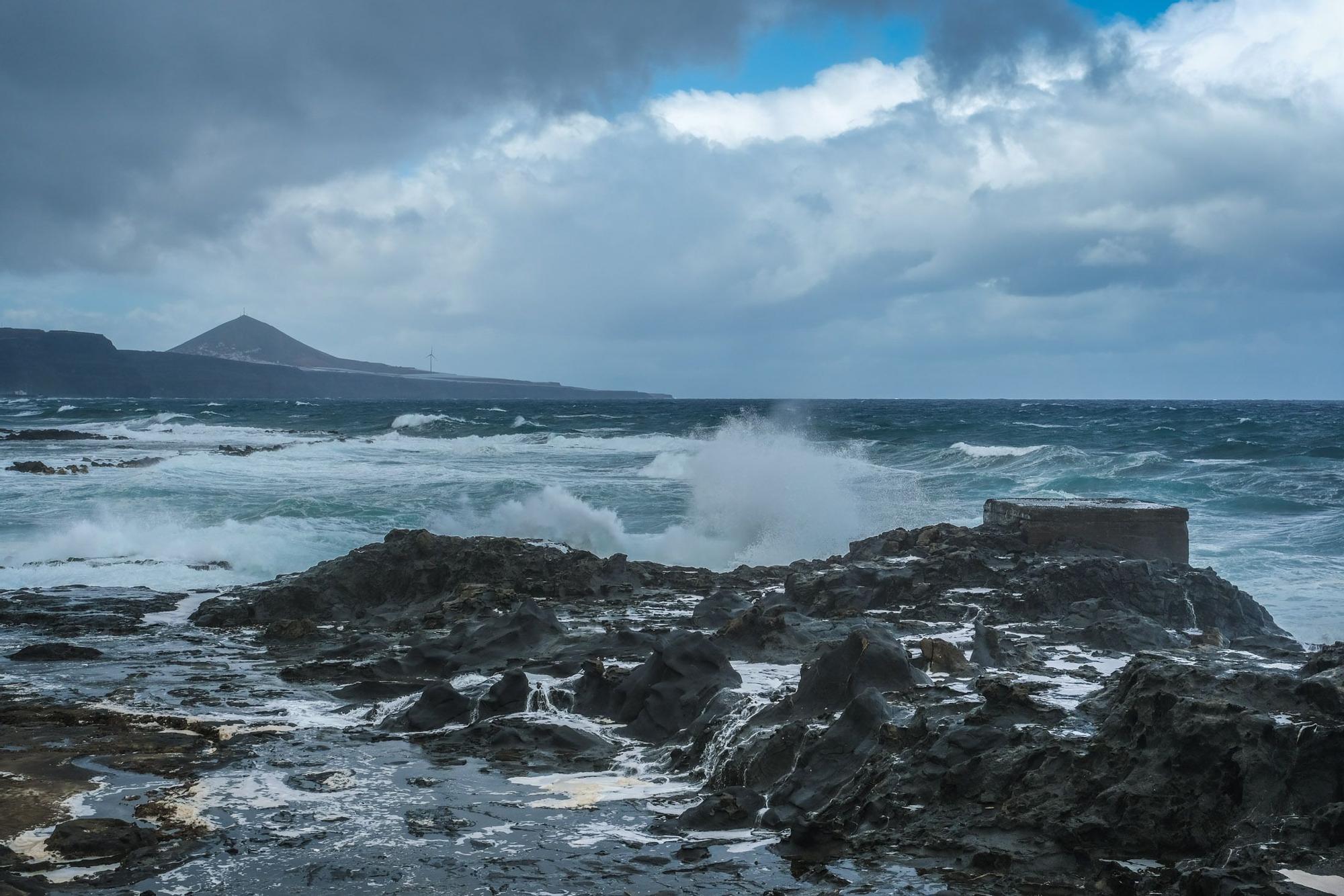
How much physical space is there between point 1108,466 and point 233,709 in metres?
24.3

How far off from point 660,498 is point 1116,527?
503 inches

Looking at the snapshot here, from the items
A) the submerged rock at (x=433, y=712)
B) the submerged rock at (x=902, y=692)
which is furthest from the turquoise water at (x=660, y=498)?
the submerged rock at (x=433, y=712)

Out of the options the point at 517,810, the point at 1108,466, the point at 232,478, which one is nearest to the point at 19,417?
the point at 232,478

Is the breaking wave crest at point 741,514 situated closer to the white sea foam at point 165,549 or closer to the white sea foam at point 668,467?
the white sea foam at point 165,549

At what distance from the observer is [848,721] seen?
5.28 m

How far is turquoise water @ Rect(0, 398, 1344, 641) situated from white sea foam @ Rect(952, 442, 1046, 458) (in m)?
0.20

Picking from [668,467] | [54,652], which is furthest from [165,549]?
[668,467]

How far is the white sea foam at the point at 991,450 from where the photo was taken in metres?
30.4

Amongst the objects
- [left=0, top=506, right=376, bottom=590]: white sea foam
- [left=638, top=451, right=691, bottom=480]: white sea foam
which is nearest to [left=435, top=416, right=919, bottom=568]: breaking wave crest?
[left=0, top=506, right=376, bottom=590]: white sea foam

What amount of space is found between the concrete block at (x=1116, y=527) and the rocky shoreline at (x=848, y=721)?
0.98 feet

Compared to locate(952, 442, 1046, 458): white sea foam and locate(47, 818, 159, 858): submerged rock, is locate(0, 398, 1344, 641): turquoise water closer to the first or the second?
locate(952, 442, 1046, 458): white sea foam

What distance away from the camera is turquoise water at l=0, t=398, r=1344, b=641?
14.4 m

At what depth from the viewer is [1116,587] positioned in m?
8.73

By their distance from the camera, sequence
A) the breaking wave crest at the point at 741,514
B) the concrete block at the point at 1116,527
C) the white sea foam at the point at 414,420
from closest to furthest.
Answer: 1. the concrete block at the point at 1116,527
2. the breaking wave crest at the point at 741,514
3. the white sea foam at the point at 414,420
